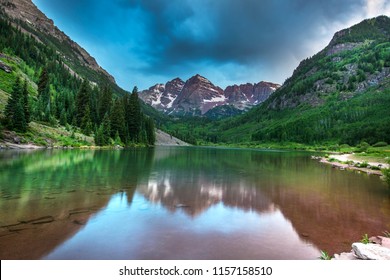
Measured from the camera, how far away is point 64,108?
4395 inches

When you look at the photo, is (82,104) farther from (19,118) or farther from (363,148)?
(363,148)

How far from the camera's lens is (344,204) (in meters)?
19.5

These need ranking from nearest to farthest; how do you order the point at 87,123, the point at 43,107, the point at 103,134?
1. the point at 103,134
2. the point at 43,107
3. the point at 87,123

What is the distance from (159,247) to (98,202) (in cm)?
856

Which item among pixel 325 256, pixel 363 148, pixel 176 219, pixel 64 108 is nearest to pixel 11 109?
pixel 64 108

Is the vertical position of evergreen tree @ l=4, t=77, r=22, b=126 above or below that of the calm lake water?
above

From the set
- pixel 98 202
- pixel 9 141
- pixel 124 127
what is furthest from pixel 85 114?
pixel 98 202

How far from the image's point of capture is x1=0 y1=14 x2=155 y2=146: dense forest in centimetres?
7888

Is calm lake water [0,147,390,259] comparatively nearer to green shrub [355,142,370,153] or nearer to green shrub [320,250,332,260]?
green shrub [320,250,332,260]

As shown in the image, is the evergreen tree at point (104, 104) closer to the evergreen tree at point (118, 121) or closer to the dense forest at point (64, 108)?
the dense forest at point (64, 108)

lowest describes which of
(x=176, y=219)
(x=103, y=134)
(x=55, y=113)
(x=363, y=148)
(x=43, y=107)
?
(x=176, y=219)

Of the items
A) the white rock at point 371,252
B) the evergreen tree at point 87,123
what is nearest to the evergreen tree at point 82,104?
the evergreen tree at point 87,123

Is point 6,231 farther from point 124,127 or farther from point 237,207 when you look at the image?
point 124,127

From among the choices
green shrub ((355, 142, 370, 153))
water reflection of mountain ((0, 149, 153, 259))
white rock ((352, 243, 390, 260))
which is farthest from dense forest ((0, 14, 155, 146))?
green shrub ((355, 142, 370, 153))
